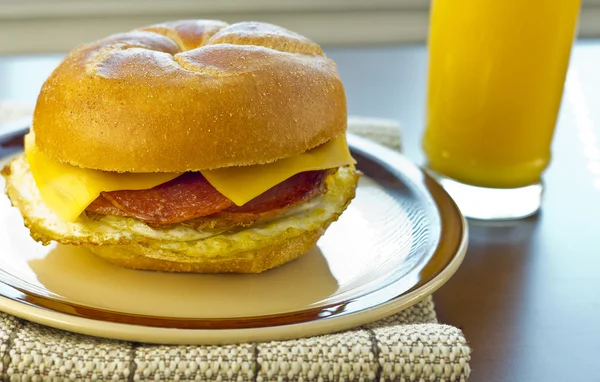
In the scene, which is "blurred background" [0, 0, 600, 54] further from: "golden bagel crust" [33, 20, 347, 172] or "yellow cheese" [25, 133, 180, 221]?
"yellow cheese" [25, 133, 180, 221]

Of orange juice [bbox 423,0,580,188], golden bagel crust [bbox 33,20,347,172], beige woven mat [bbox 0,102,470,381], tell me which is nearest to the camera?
beige woven mat [bbox 0,102,470,381]

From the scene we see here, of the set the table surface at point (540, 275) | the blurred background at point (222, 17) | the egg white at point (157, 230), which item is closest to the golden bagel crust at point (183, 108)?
the egg white at point (157, 230)

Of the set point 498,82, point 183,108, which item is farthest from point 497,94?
point 183,108

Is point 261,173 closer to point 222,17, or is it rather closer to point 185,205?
point 185,205

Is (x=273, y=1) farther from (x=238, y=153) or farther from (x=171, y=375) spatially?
(x=171, y=375)

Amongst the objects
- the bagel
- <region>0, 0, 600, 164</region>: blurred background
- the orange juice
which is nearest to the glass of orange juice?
the orange juice

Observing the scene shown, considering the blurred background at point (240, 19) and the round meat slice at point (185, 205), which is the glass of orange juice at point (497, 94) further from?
the blurred background at point (240, 19)
